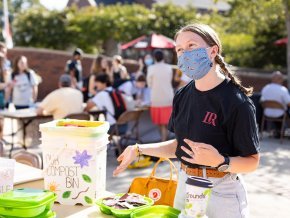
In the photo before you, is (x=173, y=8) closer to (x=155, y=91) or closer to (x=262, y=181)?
(x=155, y=91)

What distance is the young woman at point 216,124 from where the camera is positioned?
2225mm

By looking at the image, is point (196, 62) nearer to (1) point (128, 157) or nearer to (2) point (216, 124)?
(2) point (216, 124)

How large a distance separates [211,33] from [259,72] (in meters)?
14.5

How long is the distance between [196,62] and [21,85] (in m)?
7.01

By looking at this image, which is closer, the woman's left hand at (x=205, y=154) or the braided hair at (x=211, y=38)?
the woman's left hand at (x=205, y=154)

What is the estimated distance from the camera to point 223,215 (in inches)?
90.1

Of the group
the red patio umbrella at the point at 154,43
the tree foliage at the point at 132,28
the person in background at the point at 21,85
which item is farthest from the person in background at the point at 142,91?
the tree foliage at the point at 132,28

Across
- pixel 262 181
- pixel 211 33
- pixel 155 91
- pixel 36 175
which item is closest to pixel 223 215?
pixel 211 33

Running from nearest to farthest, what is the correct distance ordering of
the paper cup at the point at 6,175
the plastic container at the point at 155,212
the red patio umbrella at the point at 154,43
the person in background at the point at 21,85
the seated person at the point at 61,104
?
1. the plastic container at the point at 155,212
2. the paper cup at the point at 6,175
3. the seated person at the point at 61,104
4. the person in background at the point at 21,85
5. the red patio umbrella at the point at 154,43

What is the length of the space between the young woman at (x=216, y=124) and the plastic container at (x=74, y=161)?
42cm

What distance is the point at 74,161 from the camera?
2.44 m

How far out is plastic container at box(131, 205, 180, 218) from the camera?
2205mm

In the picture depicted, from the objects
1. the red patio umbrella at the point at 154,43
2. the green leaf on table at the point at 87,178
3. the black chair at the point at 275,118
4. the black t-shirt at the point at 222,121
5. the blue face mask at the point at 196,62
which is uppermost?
the red patio umbrella at the point at 154,43

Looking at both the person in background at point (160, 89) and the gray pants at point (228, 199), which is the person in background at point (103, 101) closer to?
the person in background at point (160, 89)
